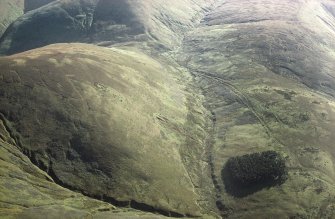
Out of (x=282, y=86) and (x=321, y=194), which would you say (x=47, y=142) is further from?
(x=282, y=86)

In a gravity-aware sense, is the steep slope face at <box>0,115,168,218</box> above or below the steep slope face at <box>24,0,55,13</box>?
above

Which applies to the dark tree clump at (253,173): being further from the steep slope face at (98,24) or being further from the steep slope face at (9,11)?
the steep slope face at (9,11)

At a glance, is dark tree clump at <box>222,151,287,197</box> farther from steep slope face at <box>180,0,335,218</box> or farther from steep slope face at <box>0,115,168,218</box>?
steep slope face at <box>0,115,168,218</box>

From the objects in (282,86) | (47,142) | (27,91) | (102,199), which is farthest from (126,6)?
(102,199)

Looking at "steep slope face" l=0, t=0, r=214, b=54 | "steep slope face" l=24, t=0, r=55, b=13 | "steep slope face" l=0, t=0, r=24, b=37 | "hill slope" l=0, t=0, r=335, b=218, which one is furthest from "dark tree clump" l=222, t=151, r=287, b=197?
"steep slope face" l=24, t=0, r=55, b=13

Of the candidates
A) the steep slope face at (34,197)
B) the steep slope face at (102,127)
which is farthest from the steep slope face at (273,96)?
the steep slope face at (34,197)

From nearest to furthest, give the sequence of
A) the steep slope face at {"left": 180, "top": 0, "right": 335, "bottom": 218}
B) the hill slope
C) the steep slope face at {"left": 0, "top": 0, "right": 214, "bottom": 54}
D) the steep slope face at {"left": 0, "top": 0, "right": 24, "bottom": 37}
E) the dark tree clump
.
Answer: the hill slope < the steep slope face at {"left": 180, "top": 0, "right": 335, "bottom": 218} < the dark tree clump < the steep slope face at {"left": 0, "top": 0, "right": 214, "bottom": 54} < the steep slope face at {"left": 0, "top": 0, "right": 24, "bottom": 37}
